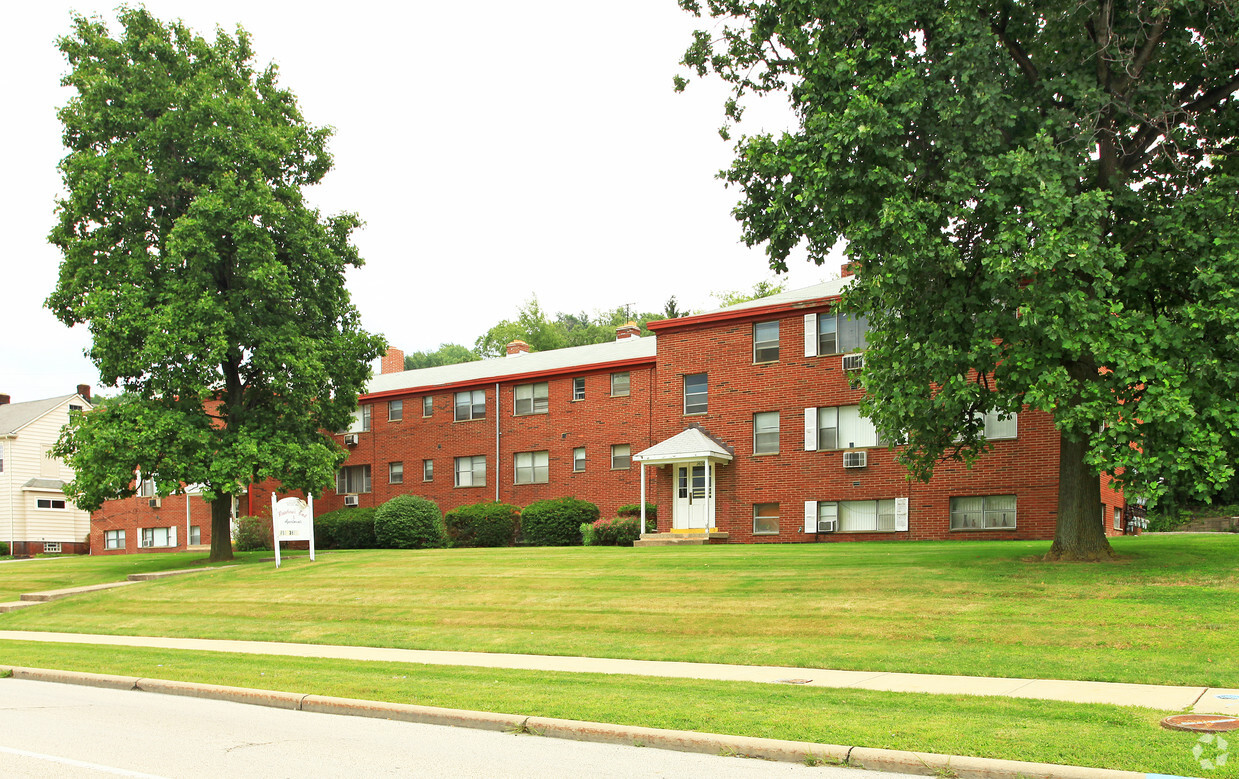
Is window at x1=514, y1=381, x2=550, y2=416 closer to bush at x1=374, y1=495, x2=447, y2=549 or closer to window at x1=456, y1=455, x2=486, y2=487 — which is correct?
window at x1=456, y1=455, x2=486, y2=487

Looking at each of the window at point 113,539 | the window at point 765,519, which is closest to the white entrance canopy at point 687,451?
the window at point 765,519

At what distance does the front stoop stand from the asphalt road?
18.8 meters

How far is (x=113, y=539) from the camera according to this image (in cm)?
5294

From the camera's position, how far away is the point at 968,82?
595 inches

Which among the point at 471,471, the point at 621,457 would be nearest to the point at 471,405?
the point at 471,471

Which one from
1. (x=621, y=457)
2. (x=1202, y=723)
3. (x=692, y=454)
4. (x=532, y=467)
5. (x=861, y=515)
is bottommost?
(x=861, y=515)

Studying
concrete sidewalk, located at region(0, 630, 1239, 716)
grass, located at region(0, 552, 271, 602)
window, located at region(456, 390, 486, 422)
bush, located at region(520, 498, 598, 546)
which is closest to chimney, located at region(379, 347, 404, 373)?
window, located at region(456, 390, 486, 422)

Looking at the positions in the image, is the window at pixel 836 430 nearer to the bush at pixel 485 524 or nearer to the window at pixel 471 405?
the bush at pixel 485 524

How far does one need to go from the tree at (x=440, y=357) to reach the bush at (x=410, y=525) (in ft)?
174

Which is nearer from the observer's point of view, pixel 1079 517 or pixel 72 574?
pixel 1079 517

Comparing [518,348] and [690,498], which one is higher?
[518,348]

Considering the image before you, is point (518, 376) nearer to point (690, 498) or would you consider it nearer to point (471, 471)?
point (471, 471)

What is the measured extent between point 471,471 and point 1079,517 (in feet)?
87.6

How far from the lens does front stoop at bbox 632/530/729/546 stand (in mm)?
28719
